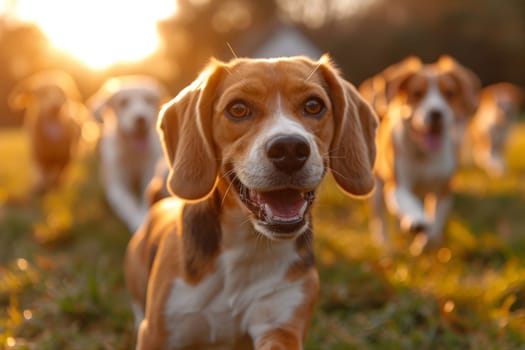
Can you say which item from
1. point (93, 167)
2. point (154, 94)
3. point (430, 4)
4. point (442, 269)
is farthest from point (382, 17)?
point (442, 269)

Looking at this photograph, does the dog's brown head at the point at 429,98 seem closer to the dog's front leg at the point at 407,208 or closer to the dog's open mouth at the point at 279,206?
the dog's front leg at the point at 407,208

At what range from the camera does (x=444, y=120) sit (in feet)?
21.8

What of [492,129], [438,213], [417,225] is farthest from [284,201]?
[492,129]

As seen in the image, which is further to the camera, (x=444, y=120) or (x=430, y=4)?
(x=430, y=4)

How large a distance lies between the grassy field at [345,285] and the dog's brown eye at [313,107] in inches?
58.8

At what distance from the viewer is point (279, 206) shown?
9.76ft

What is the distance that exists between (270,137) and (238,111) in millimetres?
345

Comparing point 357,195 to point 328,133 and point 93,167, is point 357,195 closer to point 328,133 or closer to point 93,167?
point 328,133

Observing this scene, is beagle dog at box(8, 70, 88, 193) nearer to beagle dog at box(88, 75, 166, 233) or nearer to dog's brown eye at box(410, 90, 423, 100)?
beagle dog at box(88, 75, 166, 233)

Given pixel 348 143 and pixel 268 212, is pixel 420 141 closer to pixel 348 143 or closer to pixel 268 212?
pixel 348 143

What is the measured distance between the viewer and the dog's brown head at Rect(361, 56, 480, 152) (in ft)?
21.9

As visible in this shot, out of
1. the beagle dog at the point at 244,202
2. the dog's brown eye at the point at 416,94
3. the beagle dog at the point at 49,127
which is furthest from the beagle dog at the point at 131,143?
the beagle dog at the point at 244,202

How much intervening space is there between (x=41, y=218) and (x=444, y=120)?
449 cm

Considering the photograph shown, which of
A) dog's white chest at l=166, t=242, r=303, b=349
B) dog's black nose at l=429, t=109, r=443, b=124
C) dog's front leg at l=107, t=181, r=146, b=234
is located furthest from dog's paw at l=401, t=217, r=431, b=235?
dog's white chest at l=166, t=242, r=303, b=349
